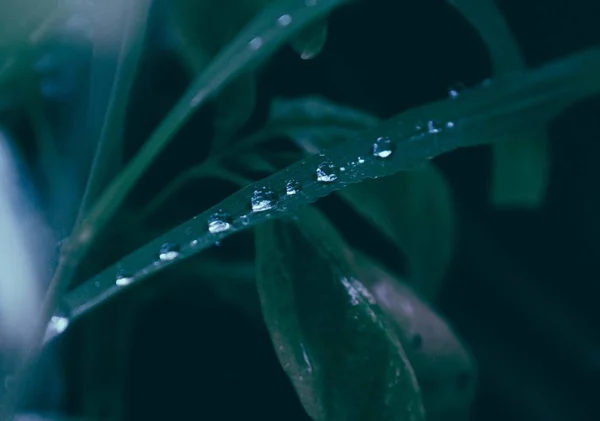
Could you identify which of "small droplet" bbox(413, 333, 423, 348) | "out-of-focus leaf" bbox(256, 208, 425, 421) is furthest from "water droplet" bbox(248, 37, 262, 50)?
"small droplet" bbox(413, 333, 423, 348)

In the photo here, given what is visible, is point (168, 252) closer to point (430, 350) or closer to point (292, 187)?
point (292, 187)

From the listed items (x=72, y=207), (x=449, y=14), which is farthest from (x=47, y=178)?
(x=449, y=14)

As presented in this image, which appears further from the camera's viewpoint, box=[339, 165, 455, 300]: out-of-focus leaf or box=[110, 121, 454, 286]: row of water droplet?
box=[339, 165, 455, 300]: out-of-focus leaf

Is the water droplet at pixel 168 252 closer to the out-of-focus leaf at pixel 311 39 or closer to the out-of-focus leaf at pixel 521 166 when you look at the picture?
the out-of-focus leaf at pixel 311 39

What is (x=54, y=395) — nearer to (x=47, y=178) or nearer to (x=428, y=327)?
(x=47, y=178)

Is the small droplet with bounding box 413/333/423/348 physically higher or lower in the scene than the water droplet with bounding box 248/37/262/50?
lower

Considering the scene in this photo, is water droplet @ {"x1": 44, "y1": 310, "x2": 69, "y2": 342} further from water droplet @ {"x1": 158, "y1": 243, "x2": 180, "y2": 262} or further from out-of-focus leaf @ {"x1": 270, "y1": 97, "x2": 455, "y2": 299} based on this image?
out-of-focus leaf @ {"x1": 270, "y1": 97, "x2": 455, "y2": 299}

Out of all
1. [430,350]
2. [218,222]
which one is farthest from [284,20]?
[430,350]
